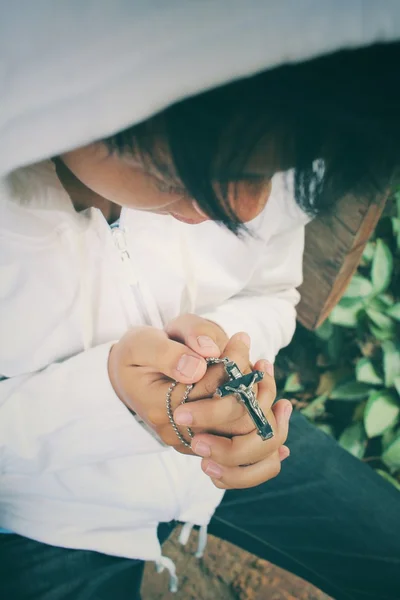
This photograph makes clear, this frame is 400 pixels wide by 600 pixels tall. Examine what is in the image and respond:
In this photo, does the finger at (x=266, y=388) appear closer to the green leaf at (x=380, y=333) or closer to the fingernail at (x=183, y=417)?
the fingernail at (x=183, y=417)

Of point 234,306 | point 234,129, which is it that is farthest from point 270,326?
point 234,129

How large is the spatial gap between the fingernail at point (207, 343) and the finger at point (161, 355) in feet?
0.05

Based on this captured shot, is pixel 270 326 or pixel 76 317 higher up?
pixel 76 317

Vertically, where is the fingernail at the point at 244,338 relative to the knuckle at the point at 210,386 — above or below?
below

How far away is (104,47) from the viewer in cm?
24

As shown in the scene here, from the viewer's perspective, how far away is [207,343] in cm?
41

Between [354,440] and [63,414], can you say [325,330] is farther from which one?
[63,414]

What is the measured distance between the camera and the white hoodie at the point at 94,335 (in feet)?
1.38

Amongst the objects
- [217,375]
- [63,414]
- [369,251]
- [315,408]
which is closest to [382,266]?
[369,251]

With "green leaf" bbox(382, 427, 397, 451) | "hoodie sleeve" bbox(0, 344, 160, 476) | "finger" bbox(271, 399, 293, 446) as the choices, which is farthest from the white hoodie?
"green leaf" bbox(382, 427, 397, 451)

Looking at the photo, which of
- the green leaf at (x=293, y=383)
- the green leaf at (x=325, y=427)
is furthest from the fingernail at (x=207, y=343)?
the green leaf at (x=325, y=427)

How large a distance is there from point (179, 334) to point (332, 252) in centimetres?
27

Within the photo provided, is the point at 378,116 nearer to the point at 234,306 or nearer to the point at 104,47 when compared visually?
the point at 104,47

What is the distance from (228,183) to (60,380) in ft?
0.91
